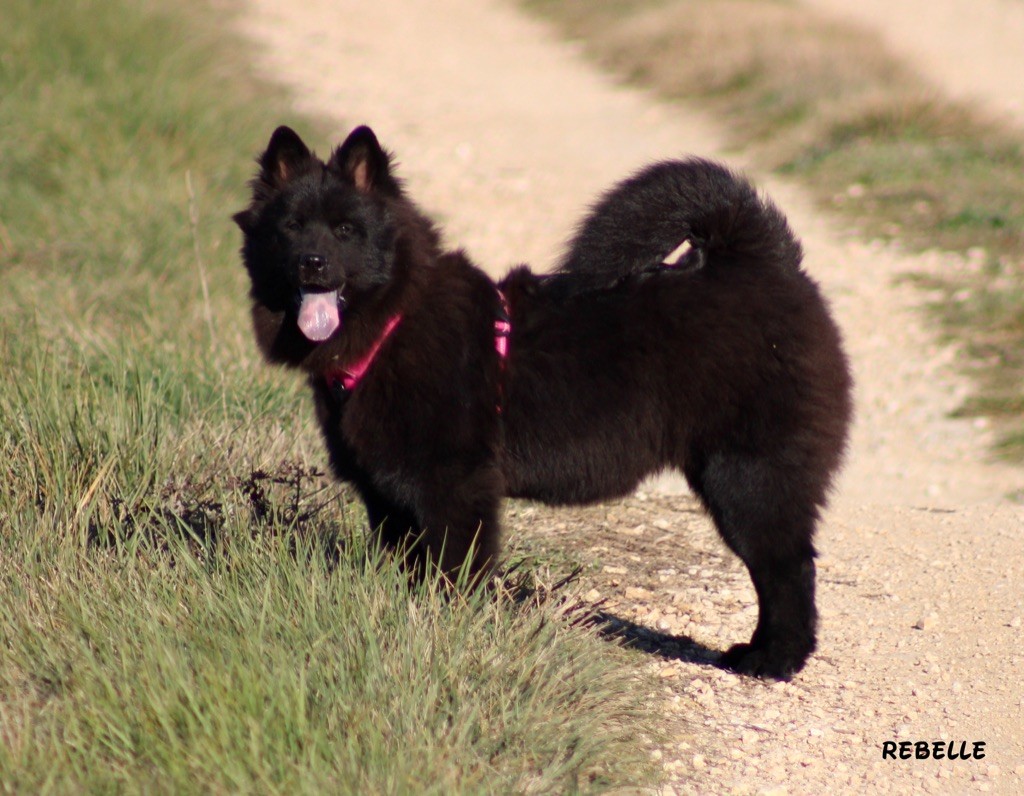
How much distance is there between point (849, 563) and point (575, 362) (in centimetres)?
170

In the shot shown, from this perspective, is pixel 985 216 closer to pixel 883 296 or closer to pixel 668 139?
pixel 883 296

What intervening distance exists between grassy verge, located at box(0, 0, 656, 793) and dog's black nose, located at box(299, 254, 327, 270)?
0.78m

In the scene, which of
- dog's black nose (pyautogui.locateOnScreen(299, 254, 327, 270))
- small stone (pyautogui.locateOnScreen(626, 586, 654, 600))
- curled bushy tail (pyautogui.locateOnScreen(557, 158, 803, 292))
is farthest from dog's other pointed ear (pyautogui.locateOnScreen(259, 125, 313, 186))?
small stone (pyautogui.locateOnScreen(626, 586, 654, 600))

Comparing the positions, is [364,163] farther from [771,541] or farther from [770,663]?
[770,663]

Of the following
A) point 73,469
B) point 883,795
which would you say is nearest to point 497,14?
point 73,469

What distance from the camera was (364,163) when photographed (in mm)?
3922

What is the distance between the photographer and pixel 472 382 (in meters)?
3.77

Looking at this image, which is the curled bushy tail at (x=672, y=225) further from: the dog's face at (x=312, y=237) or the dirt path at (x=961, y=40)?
the dirt path at (x=961, y=40)

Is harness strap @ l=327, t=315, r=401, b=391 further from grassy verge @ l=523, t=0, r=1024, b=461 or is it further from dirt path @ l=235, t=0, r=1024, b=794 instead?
grassy verge @ l=523, t=0, r=1024, b=461

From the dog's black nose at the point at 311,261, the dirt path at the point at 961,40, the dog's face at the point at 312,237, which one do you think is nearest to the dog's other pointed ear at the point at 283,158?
the dog's face at the point at 312,237

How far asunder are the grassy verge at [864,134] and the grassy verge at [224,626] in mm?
3912

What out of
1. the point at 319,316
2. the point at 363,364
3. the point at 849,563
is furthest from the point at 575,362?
the point at 849,563

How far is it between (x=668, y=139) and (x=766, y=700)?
9334 mm

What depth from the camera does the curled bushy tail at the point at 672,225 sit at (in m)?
3.85
